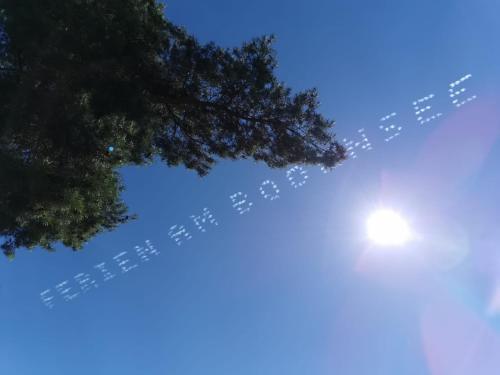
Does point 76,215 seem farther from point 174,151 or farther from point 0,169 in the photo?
point 174,151

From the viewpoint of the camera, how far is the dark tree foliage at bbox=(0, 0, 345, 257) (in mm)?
11000

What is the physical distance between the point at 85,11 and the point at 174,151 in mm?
5101

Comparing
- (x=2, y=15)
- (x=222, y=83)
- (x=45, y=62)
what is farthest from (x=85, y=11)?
(x=222, y=83)

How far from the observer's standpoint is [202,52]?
12.4m

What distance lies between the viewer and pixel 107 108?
465 inches

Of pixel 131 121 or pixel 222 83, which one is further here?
pixel 222 83

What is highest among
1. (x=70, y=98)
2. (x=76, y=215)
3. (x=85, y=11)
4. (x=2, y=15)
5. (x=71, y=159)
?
(x=2, y=15)

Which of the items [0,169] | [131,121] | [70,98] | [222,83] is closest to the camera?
[0,169]

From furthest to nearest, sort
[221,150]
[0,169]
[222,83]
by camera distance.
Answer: [221,150] → [222,83] → [0,169]

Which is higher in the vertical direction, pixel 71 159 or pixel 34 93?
pixel 34 93

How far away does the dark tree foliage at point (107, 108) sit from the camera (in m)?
11.0

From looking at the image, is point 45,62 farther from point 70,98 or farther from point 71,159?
point 71,159

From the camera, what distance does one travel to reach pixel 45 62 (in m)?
11.1

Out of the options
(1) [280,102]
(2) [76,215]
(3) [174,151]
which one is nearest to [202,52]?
(1) [280,102]
